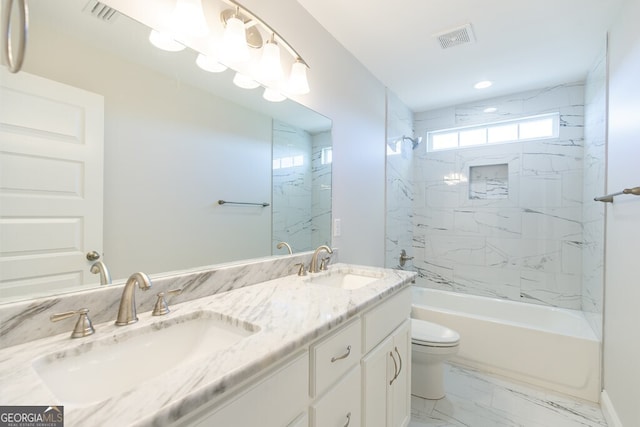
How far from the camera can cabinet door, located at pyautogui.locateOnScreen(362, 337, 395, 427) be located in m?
1.14

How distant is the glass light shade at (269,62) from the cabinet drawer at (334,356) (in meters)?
1.24

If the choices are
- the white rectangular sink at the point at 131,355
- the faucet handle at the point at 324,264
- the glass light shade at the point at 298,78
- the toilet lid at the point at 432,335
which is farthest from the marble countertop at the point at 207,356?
the glass light shade at the point at 298,78

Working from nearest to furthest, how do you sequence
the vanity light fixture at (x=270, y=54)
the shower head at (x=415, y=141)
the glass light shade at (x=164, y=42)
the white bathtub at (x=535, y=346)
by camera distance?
the glass light shade at (x=164, y=42), the vanity light fixture at (x=270, y=54), the white bathtub at (x=535, y=346), the shower head at (x=415, y=141)

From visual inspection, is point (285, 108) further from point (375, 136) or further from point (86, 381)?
point (86, 381)

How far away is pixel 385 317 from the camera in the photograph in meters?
1.30

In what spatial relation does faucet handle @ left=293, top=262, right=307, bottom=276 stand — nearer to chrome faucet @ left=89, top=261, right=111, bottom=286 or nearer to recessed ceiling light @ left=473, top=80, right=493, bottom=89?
chrome faucet @ left=89, top=261, right=111, bottom=286

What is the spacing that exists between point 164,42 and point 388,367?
5.40 ft

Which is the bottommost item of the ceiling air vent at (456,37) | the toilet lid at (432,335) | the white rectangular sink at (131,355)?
the toilet lid at (432,335)

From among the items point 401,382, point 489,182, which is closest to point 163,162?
point 401,382

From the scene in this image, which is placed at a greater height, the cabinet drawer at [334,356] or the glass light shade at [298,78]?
the glass light shade at [298,78]

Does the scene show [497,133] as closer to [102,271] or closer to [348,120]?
[348,120]

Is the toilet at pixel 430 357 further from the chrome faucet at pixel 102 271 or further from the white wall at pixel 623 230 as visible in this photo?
the chrome faucet at pixel 102 271

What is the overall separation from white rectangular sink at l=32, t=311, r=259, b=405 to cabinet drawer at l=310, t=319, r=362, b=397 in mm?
214

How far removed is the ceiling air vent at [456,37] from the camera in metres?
1.88
